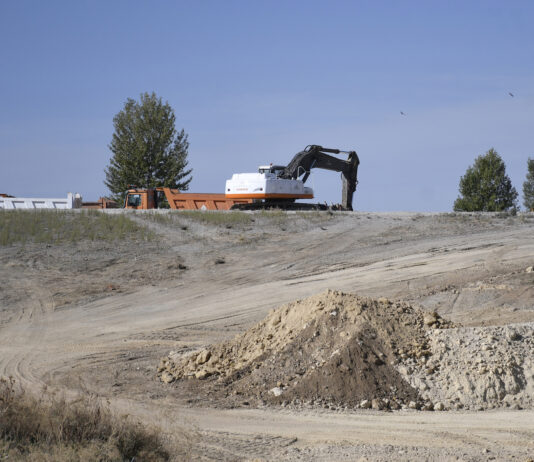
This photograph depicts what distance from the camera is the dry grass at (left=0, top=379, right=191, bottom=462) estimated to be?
6594 mm

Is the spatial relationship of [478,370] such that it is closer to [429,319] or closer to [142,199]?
[429,319]

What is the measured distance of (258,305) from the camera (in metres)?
18.0

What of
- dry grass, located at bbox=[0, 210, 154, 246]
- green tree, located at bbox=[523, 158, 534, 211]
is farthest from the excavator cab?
green tree, located at bbox=[523, 158, 534, 211]

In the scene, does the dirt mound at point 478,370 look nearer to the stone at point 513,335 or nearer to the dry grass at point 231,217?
the stone at point 513,335

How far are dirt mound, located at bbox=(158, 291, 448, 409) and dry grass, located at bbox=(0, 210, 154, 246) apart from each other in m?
13.0

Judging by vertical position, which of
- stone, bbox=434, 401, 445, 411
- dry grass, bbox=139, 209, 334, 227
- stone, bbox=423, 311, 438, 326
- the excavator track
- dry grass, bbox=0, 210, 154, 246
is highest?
the excavator track

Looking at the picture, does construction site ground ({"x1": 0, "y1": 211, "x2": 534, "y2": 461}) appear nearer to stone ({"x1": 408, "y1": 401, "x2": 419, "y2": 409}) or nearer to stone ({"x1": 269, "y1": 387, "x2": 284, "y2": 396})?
stone ({"x1": 408, "y1": 401, "x2": 419, "y2": 409})

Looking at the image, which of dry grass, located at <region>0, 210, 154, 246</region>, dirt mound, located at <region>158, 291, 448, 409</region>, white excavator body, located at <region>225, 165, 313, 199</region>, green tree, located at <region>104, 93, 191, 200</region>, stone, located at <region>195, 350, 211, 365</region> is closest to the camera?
dirt mound, located at <region>158, 291, 448, 409</region>

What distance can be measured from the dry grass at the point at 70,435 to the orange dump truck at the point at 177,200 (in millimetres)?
24745

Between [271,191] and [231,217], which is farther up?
[271,191]

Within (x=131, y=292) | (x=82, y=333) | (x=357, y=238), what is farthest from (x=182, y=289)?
(x=357, y=238)

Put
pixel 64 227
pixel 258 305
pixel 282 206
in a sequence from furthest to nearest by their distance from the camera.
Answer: pixel 282 206, pixel 64 227, pixel 258 305

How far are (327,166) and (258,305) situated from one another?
17.5m

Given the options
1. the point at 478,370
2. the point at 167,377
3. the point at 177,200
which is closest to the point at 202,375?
the point at 167,377
